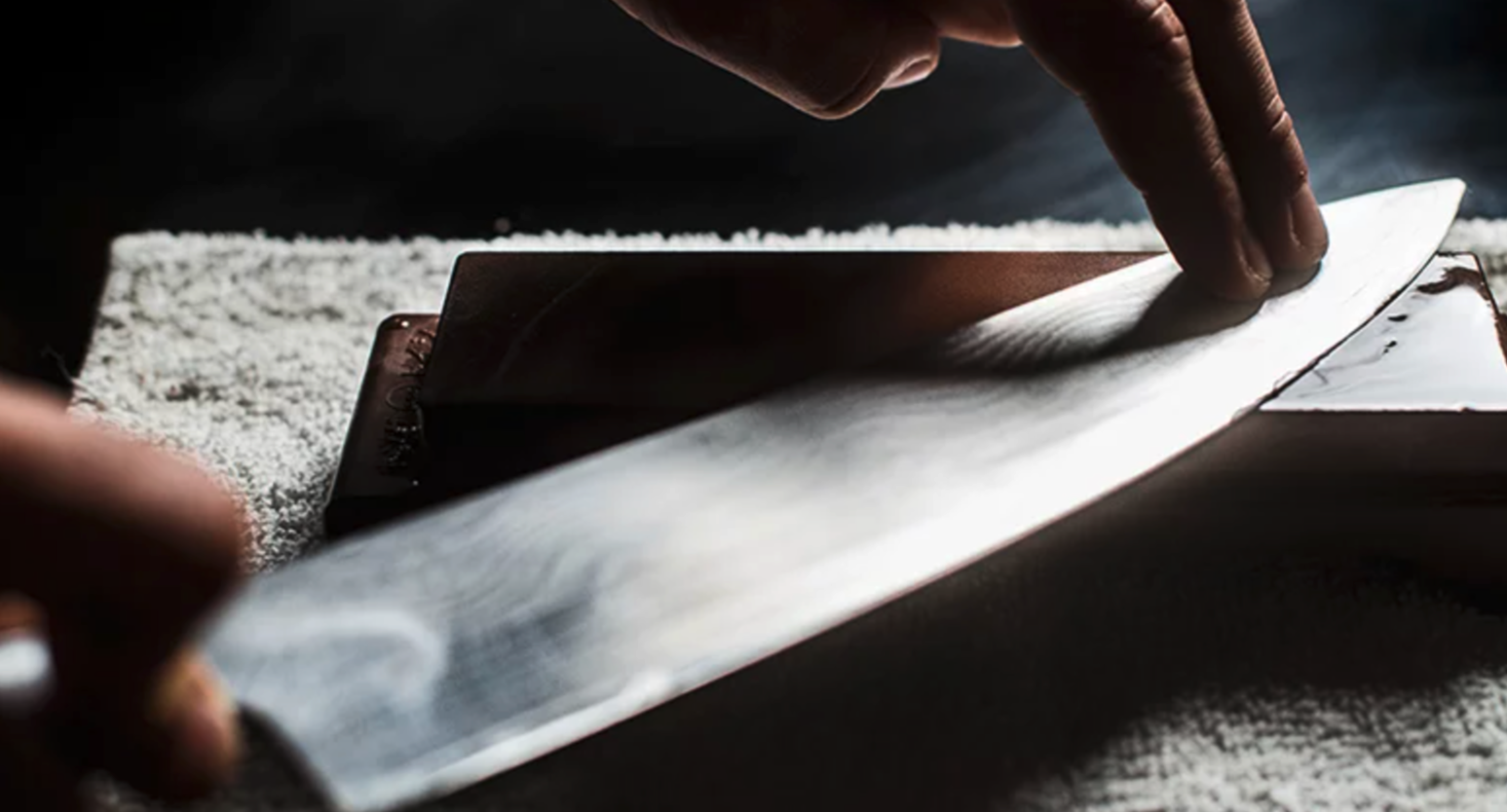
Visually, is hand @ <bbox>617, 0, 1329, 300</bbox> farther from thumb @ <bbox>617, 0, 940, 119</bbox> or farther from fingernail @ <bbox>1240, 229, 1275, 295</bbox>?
thumb @ <bbox>617, 0, 940, 119</bbox>

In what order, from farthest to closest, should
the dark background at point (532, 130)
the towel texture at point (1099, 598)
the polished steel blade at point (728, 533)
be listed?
1. the dark background at point (532, 130)
2. the towel texture at point (1099, 598)
3. the polished steel blade at point (728, 533)

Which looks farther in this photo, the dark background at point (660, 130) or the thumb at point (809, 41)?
the dark background at point (660, 130)

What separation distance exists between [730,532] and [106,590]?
214 millimetres

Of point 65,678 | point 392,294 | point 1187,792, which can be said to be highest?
point 65,678

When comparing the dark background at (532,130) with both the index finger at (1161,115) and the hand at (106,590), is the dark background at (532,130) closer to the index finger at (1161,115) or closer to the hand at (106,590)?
the index finger at (1161,115)

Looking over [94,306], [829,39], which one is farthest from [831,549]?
[94,306]

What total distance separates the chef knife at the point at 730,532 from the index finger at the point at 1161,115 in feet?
0.08

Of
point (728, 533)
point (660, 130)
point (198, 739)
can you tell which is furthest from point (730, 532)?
point (660, 130)

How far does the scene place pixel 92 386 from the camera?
2.65 feet

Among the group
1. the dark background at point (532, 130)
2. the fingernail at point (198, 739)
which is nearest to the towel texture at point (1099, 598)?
the dark background at point (532, 130)

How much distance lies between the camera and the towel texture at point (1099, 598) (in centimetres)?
57

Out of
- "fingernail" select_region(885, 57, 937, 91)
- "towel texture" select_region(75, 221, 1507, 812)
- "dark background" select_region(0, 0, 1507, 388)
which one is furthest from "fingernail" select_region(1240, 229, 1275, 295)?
"dark background" select_region(0, 0, 1507, 388)

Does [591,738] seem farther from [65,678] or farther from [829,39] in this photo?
[829,39]

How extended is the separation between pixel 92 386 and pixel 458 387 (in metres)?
0.29
